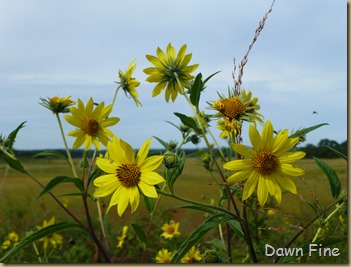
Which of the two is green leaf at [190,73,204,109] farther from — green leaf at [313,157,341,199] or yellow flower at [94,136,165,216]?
green leaf at [313,157,341,199]

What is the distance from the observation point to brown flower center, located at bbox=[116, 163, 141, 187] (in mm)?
765

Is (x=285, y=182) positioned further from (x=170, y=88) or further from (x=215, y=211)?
(x=170, y=88)

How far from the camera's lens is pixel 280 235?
235 cm

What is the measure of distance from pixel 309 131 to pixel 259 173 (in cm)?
13

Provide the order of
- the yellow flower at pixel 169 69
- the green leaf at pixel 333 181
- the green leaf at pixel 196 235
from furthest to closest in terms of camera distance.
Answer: the yellow flower at pixel 169 69
the green leaf at pixel 333 181
the green leaf at pixel 196 235

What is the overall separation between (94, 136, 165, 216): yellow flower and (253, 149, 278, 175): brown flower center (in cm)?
18

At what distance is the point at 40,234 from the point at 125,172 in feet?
0.64

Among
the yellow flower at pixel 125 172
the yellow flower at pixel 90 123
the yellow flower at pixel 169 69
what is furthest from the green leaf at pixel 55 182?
the yellow flower at pixel 169 69

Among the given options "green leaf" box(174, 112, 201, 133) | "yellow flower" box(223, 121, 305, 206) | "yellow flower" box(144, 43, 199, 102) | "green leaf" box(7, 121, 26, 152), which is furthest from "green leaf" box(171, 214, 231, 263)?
"green leaf" box(7, 121, 26, 152)

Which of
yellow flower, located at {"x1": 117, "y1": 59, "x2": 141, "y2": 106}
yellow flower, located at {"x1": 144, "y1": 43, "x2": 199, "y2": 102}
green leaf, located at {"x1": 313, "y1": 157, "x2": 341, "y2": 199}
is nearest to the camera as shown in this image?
green leaf, located at {"x1": 313, "y1": 157, "x2": 341, "y2": 199}

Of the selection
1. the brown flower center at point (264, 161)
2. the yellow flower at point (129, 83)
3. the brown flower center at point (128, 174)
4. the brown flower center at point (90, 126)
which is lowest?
the brown flower center at point (128, 174)

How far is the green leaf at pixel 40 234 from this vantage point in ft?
2.40

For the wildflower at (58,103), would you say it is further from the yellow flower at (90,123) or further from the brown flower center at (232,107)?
the brown flower center at (232,107)

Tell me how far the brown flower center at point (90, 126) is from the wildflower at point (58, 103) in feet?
0.58
